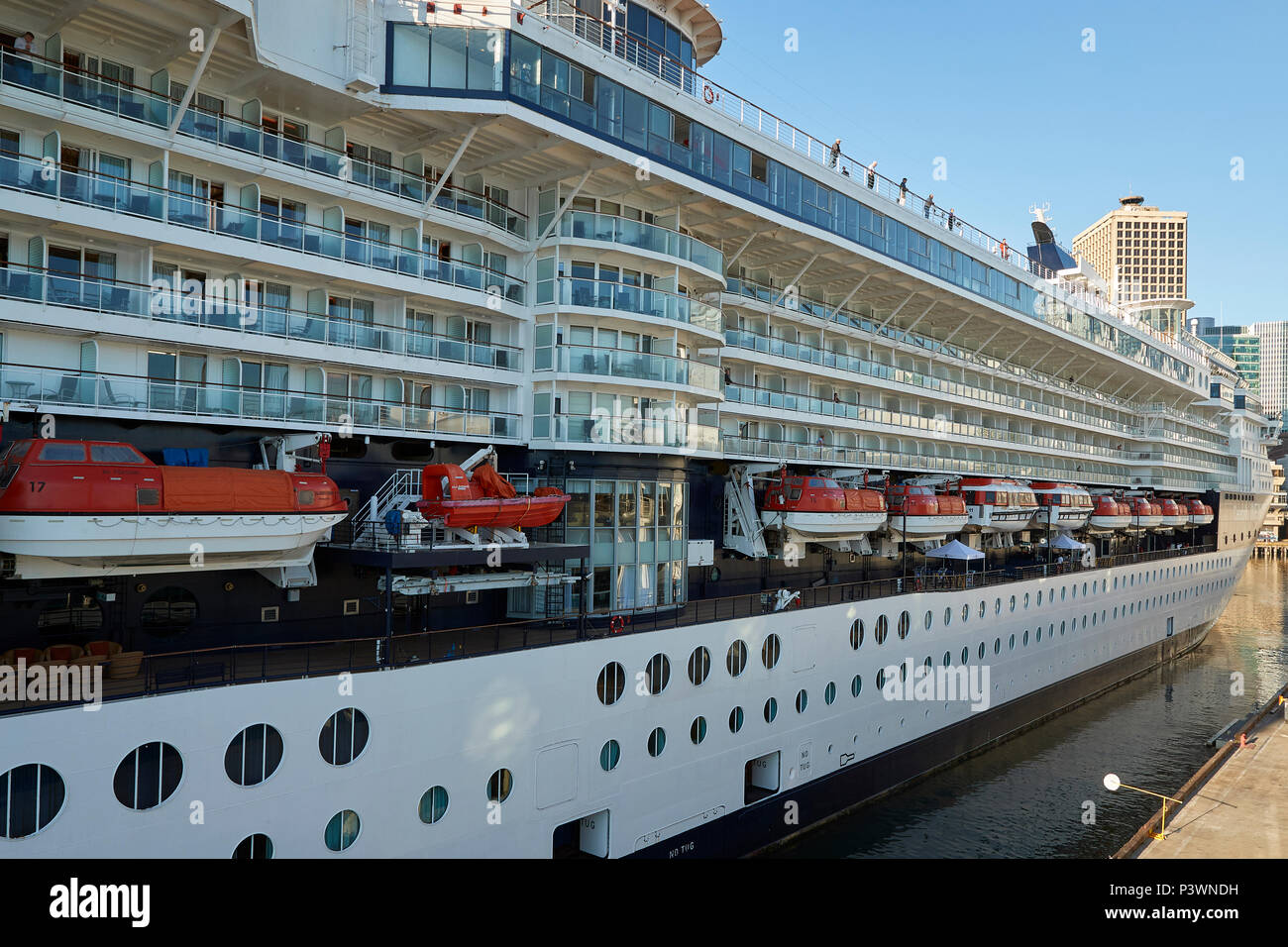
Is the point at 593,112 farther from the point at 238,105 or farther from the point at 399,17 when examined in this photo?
the point at 238,105

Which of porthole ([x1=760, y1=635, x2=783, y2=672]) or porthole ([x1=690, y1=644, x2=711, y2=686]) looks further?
porthole ([x1=760, y1=635, x2=783, y2=672])

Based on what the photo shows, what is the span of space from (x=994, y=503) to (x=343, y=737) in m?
29.8

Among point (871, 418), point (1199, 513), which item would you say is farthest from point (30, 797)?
point (1199, 513)

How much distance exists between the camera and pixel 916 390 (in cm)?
3284

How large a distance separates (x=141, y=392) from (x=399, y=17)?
8.40 metres

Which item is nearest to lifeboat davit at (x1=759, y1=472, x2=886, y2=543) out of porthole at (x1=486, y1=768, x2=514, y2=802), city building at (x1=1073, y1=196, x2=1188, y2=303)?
porthole at (x1=486, y1=768, x2=514, y2=802)

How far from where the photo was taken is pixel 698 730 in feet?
61.4

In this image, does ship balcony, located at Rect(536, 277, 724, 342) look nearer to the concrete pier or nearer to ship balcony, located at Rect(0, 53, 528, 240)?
ship balcony, located at Rect(0, 53, 528, 240)

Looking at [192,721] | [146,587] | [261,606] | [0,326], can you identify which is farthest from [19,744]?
[0,326]

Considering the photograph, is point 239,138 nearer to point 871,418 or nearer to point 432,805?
point 432,805

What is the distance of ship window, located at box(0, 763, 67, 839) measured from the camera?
33.3ft

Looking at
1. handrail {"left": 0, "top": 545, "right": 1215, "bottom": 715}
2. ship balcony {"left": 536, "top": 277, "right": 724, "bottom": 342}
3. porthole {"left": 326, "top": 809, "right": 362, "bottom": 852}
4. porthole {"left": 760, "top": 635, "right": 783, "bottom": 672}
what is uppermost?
ship balcony {"left": 536, "top": 277, "right": 724, "bottom": 342}

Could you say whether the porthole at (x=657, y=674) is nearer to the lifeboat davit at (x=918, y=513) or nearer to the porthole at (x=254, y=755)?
the porthole at (x=254, y=755)

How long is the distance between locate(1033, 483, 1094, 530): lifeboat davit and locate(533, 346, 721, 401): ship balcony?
87.4ft
